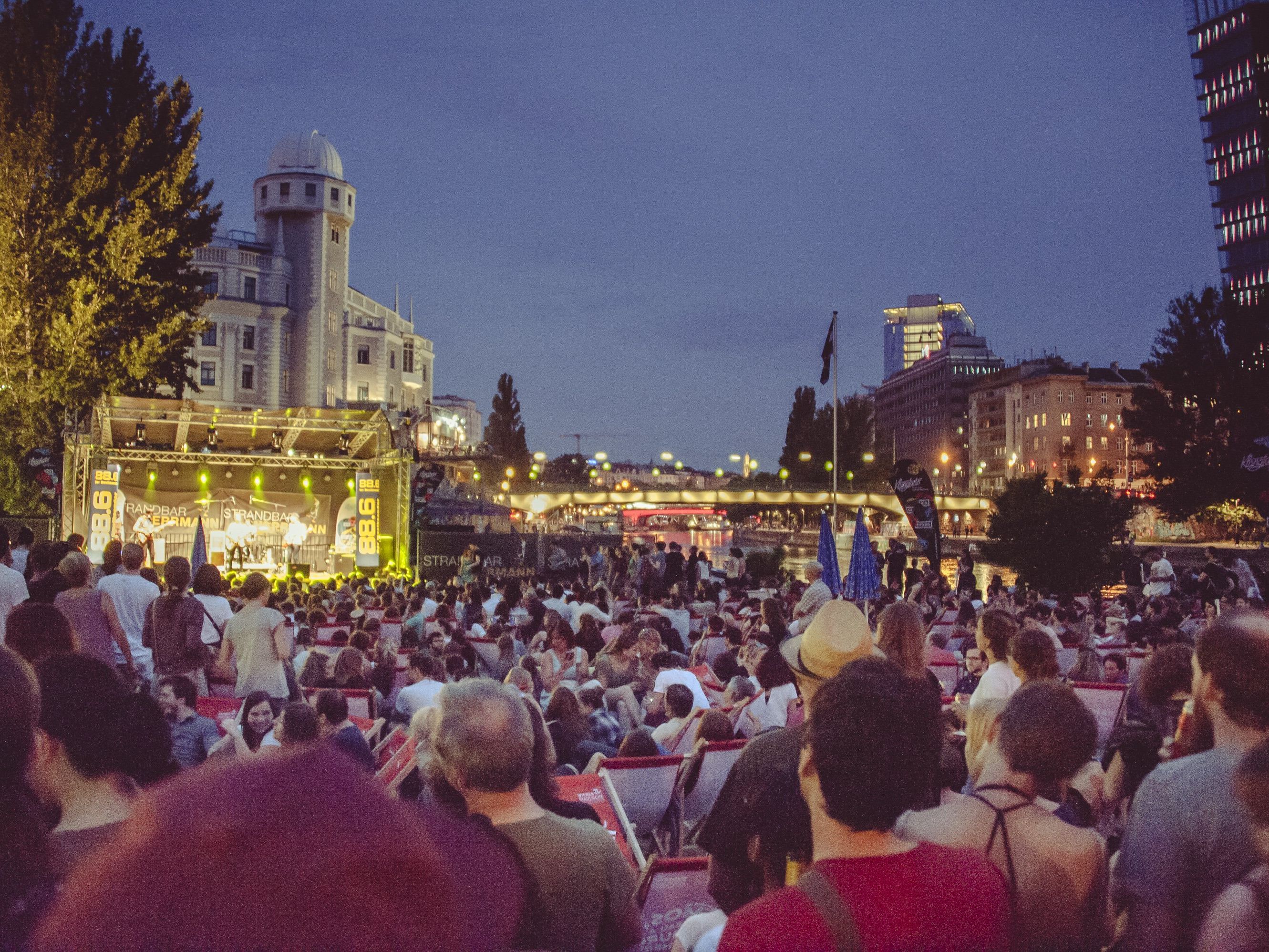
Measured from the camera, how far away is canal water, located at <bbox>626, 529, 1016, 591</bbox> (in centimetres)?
3997

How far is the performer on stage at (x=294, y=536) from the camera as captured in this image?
28422 mm

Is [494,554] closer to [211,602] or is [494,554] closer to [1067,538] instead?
[1067,538]

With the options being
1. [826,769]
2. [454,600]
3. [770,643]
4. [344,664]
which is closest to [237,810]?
[826,769]

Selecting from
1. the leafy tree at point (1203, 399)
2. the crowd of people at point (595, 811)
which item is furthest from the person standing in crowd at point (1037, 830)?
the leafy tree at point (1203, 399)

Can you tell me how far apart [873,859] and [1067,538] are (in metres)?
24.0

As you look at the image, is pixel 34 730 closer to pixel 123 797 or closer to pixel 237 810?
pixel 123 797

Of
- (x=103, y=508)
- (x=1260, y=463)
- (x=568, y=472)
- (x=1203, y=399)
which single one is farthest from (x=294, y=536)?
(x=568, y=472)

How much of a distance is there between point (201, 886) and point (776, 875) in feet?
7.33

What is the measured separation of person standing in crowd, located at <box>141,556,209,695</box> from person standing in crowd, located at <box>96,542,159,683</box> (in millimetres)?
281

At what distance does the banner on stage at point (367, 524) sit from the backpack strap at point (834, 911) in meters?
24.6

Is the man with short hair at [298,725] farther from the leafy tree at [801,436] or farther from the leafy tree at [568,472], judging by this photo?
the leafy tree at [568,472]

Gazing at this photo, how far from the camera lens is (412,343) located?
254ft

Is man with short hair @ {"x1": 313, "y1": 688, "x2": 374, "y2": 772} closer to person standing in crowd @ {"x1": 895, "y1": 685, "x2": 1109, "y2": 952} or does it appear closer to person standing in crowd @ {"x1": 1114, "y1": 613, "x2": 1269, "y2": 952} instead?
person standing in crowd @ {"x1": 895, "y1": 685, "x2": 1109, "y2": 952}

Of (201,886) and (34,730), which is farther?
(34,730)
